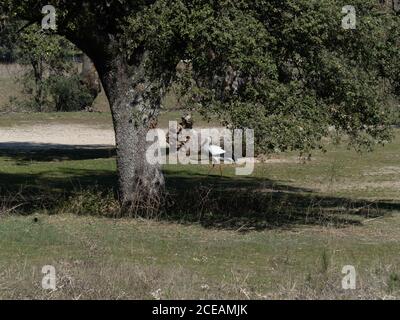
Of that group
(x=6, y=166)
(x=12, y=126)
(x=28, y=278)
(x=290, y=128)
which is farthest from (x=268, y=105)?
(x=12, y=126)

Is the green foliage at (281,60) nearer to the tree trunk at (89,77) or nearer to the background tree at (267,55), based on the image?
the background tree at (267,55)

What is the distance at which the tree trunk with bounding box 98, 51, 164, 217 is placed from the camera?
1708 cm

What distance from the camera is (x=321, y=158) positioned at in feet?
90.7

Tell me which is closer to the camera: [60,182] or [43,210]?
Answer: [43,210]

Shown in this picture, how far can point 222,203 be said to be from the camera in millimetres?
18219

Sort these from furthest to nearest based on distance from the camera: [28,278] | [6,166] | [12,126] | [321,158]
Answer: [12,126], [321,158], [6,166], [28,278]

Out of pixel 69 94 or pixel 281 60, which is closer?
pixel 281 60

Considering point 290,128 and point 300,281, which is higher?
point 290,128

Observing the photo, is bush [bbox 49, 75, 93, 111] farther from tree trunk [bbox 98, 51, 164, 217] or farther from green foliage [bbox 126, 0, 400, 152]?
green foliage [bbox 126, 0, 400, 152]

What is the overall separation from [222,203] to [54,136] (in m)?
15.5

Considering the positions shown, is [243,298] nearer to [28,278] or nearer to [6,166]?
[28,278]

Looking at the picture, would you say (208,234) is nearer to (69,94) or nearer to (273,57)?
(273,57)

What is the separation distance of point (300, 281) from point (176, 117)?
25.6m

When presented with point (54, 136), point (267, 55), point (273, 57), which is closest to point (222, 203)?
point (273, 57)
